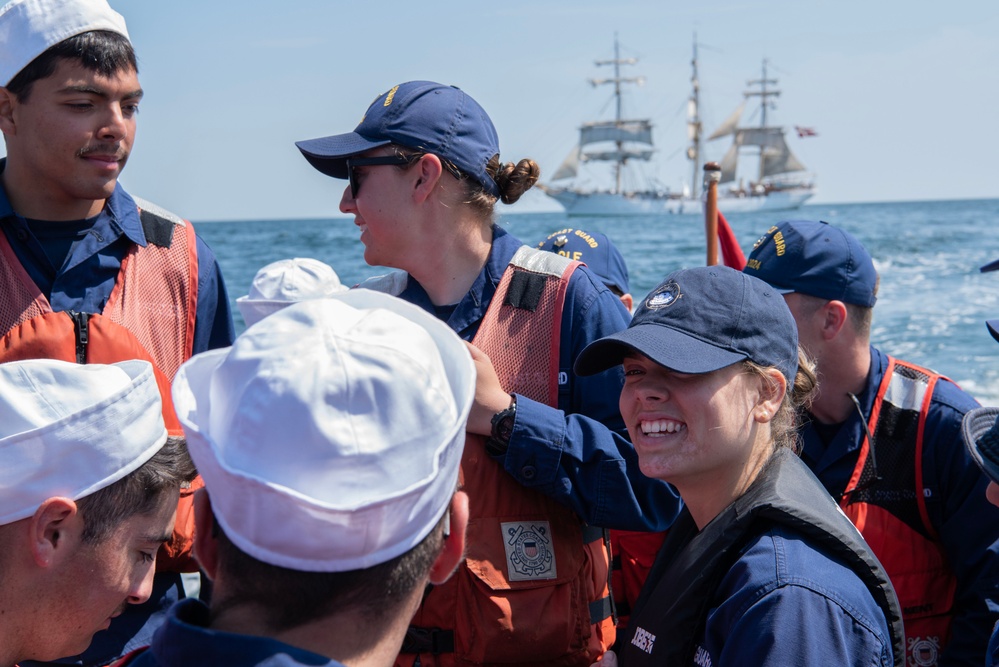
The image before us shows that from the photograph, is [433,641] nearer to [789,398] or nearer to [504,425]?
[504,425]

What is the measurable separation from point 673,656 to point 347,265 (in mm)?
29813

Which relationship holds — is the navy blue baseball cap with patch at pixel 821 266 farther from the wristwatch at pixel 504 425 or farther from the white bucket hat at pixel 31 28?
the white bucket hat at pixel 31 28

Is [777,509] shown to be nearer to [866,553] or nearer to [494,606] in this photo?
[866,553]

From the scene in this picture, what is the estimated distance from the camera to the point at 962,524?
343 centimetres

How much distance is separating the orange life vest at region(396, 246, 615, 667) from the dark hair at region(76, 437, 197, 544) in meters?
0.90

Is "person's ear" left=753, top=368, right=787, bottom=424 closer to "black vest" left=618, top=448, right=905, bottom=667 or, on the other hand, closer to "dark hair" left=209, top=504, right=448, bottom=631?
"black vest" left=618, top=448, right=905, bottom=667

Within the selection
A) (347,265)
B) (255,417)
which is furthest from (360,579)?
(347,265)

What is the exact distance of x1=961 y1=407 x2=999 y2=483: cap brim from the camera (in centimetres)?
248

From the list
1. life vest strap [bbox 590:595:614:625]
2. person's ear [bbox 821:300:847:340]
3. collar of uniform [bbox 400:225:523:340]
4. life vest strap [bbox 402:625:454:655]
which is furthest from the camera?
person's ear [bbox 821:300:847:340]

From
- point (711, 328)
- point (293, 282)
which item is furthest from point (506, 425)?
point (293, 282)

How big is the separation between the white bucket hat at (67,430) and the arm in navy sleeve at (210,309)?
1219 mm

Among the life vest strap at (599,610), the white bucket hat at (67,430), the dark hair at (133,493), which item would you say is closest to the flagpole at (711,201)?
the life vest strap at (599,610)

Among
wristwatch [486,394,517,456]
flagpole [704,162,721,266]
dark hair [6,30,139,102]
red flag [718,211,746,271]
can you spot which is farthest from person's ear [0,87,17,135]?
red flag [718,211,746,271]

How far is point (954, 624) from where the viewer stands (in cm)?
349
